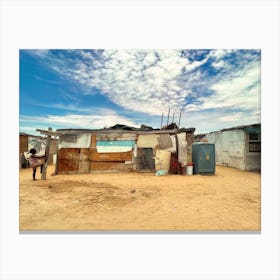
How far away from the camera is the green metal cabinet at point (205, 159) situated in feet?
25.4

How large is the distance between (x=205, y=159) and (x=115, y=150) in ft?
14.6

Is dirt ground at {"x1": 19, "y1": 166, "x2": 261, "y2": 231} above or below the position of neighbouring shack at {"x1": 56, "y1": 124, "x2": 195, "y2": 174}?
below

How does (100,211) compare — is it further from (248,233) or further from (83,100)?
(83,100)

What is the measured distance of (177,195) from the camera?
170 inches

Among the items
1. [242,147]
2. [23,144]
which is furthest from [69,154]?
[242,147]

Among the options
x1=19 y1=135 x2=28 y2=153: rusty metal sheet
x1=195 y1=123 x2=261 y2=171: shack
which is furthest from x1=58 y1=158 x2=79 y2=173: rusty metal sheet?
x1=195 y1=123 x2=261 y2=171: shack

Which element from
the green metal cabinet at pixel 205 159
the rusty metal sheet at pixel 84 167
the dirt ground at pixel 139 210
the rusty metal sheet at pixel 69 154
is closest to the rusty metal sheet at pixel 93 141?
the rusty metal sheet at pixel 69 154

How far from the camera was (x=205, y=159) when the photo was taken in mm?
7789

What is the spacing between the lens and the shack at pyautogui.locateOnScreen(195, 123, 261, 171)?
29.2ft

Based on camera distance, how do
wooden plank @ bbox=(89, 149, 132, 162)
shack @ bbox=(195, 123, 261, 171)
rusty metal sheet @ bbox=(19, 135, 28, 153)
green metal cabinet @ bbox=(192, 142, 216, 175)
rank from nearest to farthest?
green metal cabinet @ bbox=(192, 142, 216, 175) → wooden plank @ bbox=(89, 149, 132, 162) → shack @ bbox=(195, 123, 261, 171) → rusty metal sheet @ bbox=(19, 135, 28, 153)

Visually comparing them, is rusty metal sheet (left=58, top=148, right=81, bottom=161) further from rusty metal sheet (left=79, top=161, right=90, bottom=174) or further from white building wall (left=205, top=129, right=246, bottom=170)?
white building wall (left=205, top=129, right=246, bottom=170)

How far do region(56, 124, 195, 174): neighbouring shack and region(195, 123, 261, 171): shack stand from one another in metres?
3.76
